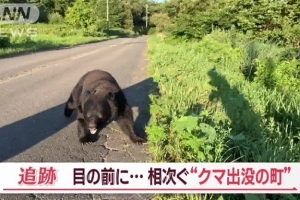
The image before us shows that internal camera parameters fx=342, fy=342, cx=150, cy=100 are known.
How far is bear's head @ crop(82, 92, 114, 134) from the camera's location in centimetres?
432

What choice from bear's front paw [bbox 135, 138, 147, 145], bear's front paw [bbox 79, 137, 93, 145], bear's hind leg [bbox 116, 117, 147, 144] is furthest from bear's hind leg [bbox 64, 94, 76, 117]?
bear's front paw [bbox 135, 138, 147, 145]

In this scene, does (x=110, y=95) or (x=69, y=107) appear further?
(x=69, y=107)

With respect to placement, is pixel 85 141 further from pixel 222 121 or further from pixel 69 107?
pixel 222 121

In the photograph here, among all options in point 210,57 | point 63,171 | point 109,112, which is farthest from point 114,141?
point 210,57

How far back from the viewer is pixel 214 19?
64.1 feet

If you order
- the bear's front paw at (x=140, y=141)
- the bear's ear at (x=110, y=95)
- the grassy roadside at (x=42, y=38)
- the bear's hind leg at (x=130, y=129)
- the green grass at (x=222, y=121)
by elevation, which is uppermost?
the grassy roadside at (x=42, y=38)

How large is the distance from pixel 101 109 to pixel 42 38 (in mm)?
31091

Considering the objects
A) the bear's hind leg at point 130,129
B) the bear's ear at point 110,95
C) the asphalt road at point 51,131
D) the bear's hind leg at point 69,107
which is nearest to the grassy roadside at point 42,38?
the asphalt road at point 51,131

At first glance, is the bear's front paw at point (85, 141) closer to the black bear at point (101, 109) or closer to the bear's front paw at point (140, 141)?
the black bear at point (101, 109)

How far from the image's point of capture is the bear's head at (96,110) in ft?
14.2

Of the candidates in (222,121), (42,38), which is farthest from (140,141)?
(42,38)

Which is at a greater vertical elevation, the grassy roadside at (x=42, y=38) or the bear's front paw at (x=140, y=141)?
the grassy roadside at (x=42, y=38)

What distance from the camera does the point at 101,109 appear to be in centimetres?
432

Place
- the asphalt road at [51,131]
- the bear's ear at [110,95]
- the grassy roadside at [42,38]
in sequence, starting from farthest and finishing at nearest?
the grassy roadside at [42,38]
the bear's ear at [110,95]
the asphalt road at [51,131]
